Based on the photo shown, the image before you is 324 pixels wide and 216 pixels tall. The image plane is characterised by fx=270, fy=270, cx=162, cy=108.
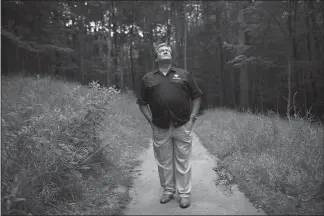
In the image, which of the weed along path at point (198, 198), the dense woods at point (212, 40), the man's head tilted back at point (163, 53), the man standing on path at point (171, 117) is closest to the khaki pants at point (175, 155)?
the man standing on path at point (171, 117)

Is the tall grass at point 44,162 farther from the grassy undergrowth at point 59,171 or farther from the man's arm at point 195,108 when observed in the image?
the man's arm at point 195,108

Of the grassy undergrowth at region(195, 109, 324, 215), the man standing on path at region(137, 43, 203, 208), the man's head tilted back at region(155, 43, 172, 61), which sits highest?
the man's head tilted back at region(155, 43, 172, 61)

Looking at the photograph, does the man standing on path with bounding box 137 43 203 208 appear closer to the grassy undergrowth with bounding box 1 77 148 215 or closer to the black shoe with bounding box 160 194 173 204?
the black shoe with bounding box 160 194 173 204

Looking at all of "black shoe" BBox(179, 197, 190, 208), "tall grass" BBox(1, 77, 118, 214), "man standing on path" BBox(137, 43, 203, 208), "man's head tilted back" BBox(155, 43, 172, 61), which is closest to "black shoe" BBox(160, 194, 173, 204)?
"man standing on path" BBox(137, 43, 203, 208)

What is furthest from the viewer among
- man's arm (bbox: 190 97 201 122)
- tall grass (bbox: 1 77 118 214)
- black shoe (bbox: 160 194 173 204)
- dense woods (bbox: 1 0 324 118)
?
dense woods (bbox: 1 0 324 118)

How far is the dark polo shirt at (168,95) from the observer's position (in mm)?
3846

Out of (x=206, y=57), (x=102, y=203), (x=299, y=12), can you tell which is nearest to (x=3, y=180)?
(x=102, y=203)

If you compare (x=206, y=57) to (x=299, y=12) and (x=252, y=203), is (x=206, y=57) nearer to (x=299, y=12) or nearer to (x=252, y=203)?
(x=299, y=12)

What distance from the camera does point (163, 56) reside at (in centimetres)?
398

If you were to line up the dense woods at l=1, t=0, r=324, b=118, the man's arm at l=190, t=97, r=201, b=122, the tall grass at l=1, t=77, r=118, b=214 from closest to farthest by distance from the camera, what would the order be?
1. the tall grass at l=1, t=77, r=118, b=214
2. the man's arm at l=190, t=97, r=201, b=122
3. the dense woods at l=1, t=0, r=324, b=118

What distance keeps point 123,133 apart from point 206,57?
22634 millimetres

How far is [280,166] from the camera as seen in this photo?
4547mm

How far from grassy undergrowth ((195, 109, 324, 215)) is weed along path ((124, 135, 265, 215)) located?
237 mm

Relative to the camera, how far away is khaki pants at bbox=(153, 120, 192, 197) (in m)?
3.95
